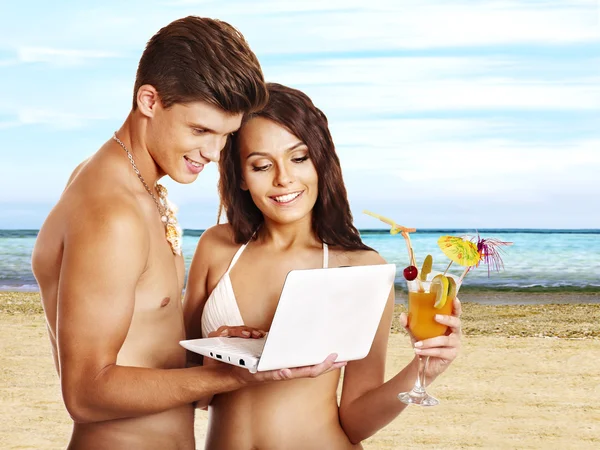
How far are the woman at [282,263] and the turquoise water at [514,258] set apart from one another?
997 centimetres

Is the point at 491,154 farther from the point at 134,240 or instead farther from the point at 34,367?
the point at 134,240

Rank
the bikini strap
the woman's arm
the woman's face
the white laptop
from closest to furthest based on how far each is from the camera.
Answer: the white laptop, the woman's arm, the woman's face, the bikini strap

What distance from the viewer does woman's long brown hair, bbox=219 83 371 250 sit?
8.61 feet

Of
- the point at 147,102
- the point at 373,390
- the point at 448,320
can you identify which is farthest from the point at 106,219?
the point at 373,390

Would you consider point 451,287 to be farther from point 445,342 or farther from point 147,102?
point 147,102

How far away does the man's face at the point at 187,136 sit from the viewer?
224 cm

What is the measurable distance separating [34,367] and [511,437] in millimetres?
4410

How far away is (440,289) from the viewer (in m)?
2.18

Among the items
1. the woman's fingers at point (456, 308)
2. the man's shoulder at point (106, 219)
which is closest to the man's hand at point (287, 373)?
the woman's fingers at point (456, 308)

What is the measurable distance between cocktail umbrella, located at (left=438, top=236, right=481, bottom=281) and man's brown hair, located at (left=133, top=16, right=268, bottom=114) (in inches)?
26.6

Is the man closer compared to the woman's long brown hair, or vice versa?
the man

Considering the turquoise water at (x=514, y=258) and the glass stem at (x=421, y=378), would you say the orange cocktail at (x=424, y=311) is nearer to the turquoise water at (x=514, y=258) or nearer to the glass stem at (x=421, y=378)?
the glass stem at (x=421, y=378)

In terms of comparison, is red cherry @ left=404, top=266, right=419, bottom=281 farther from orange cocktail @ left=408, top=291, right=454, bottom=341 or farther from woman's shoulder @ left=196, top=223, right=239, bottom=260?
woman's shoulder @ left=196, top=223, right=239, bottom=260

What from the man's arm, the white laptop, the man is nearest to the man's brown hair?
the man
